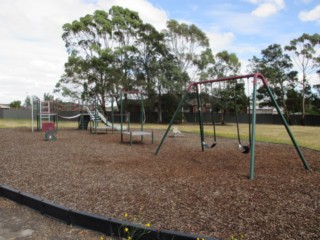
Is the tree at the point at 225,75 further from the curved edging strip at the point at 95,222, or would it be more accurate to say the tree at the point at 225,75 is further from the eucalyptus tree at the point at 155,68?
the curved edging strip at the point at 95,222

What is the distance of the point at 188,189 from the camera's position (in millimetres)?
4961

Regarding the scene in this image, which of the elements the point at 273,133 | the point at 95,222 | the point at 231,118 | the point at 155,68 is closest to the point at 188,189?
the point at 95,222

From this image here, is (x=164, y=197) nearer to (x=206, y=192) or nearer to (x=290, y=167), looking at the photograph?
(x=206, y=192)

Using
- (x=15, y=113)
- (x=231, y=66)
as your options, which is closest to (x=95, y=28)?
A: (x=231, y=66)

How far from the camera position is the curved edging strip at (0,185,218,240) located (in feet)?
10.3

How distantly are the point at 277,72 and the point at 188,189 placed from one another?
3681 centimetres

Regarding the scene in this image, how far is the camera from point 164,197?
4.54 m

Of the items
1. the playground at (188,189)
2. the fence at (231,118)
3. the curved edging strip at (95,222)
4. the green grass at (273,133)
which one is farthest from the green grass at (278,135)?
the fence at (231,118)

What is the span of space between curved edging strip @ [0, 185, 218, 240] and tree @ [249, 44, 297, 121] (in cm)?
3669

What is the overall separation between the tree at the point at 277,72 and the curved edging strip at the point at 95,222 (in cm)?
3669

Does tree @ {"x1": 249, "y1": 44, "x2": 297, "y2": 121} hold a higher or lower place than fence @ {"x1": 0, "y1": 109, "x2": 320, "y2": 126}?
higher

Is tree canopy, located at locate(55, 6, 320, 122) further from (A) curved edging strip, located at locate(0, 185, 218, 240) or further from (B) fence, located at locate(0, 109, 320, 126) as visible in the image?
(A) curved edging strip, located at locate(0, 185, 218, 240)

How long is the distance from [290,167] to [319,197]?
2.42 meters

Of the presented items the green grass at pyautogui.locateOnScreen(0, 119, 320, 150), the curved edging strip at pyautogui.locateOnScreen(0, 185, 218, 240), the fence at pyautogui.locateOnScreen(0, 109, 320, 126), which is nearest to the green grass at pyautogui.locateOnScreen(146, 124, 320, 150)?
the green grass at pyautogui.locateOnScreen(0, 119, 320, 150)
